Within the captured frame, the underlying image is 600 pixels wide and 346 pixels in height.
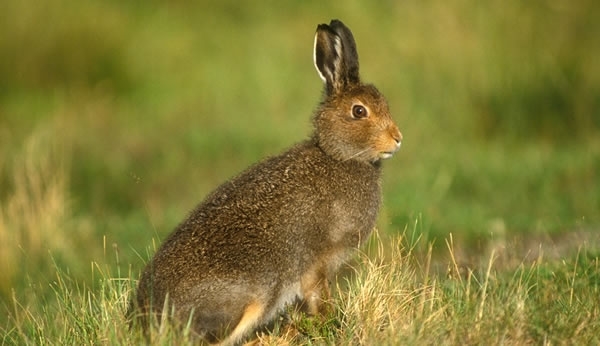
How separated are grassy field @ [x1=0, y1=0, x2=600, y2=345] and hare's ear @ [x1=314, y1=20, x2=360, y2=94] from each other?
932 millimetres

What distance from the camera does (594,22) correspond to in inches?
471

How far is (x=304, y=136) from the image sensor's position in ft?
41.2

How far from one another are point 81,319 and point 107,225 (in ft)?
13.2

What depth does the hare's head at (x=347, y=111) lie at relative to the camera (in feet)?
21.6

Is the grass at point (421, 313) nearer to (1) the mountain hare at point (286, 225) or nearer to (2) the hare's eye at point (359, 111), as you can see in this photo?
(1) the mountain hare at point (286, 225)

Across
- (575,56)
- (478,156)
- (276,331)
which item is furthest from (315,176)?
(575,56)

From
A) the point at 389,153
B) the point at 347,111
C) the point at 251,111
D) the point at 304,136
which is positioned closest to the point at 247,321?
the point at 389,153

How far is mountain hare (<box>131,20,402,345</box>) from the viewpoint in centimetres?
546

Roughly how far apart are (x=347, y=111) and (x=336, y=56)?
1.06ft

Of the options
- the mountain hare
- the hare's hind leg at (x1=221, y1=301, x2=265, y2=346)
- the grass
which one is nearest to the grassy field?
the grass

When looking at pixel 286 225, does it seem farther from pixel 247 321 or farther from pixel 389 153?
pixel 389 153

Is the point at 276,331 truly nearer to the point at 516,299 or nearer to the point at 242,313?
the point at 242,313

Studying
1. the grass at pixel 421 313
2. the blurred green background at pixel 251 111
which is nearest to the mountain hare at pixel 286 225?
the grass at pixel 421 313

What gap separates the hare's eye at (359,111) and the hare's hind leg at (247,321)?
150 cm
